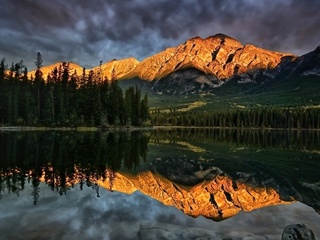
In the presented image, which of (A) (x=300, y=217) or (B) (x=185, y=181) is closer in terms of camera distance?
(A) (x=300, y=217)

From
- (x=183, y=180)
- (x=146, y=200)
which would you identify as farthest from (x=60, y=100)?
(x=146, y=200)

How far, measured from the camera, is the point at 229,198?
934 inches

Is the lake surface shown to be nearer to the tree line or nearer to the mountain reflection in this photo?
the mountain reflection

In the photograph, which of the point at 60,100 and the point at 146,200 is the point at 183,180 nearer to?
the point at 146,200

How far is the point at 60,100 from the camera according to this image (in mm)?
116312

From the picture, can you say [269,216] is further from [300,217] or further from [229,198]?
[229,198]

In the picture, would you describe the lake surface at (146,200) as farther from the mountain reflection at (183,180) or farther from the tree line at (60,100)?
the tree line at (60,100)

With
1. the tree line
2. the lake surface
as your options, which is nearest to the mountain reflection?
the lake surface

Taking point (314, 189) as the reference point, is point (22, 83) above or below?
above

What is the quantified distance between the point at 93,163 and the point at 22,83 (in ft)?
329

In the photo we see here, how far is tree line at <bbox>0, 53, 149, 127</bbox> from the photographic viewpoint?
11281 centimetres

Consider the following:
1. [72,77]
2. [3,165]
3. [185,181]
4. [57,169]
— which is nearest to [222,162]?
[185,181]

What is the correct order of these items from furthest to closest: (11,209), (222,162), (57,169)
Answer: (222,162) < (57,169) < (11,209)

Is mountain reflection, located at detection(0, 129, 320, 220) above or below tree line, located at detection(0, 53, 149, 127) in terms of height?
below
